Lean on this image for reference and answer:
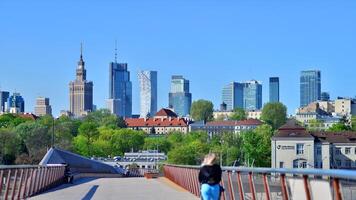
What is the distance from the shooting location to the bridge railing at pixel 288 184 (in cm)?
1329

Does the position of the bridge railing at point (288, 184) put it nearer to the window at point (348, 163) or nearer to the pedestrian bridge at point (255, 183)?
the pedestrian bridge at point (255, 183)

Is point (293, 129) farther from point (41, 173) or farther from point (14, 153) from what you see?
point (41, 173)

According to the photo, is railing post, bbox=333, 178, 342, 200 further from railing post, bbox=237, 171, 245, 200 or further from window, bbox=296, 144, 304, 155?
window, bbox=296, 144, 304, 155

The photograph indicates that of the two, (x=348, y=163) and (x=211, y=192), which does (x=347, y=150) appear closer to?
(x=348, y=163)

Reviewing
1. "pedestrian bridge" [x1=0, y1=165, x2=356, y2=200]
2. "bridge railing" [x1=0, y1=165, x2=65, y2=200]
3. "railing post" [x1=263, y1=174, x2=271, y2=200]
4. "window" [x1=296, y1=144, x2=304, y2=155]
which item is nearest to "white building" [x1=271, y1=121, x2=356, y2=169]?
"window" [x1=296, y1=144, x2=304, y2=155]

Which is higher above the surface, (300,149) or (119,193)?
(300,149)

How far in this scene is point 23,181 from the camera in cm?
3164

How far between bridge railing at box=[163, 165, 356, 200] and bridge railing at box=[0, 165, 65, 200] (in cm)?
582

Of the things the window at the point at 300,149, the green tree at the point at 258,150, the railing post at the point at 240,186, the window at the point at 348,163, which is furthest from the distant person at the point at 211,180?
the green tree at the point at 258,150

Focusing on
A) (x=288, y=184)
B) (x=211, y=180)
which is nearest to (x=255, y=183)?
(x=211, y=180)

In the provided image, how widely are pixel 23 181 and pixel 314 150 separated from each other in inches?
3526

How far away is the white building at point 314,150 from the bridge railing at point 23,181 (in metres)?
68.9

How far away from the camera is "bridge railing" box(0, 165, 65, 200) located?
87.3 feet

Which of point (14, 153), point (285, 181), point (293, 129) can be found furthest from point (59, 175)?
point (14, 153)
